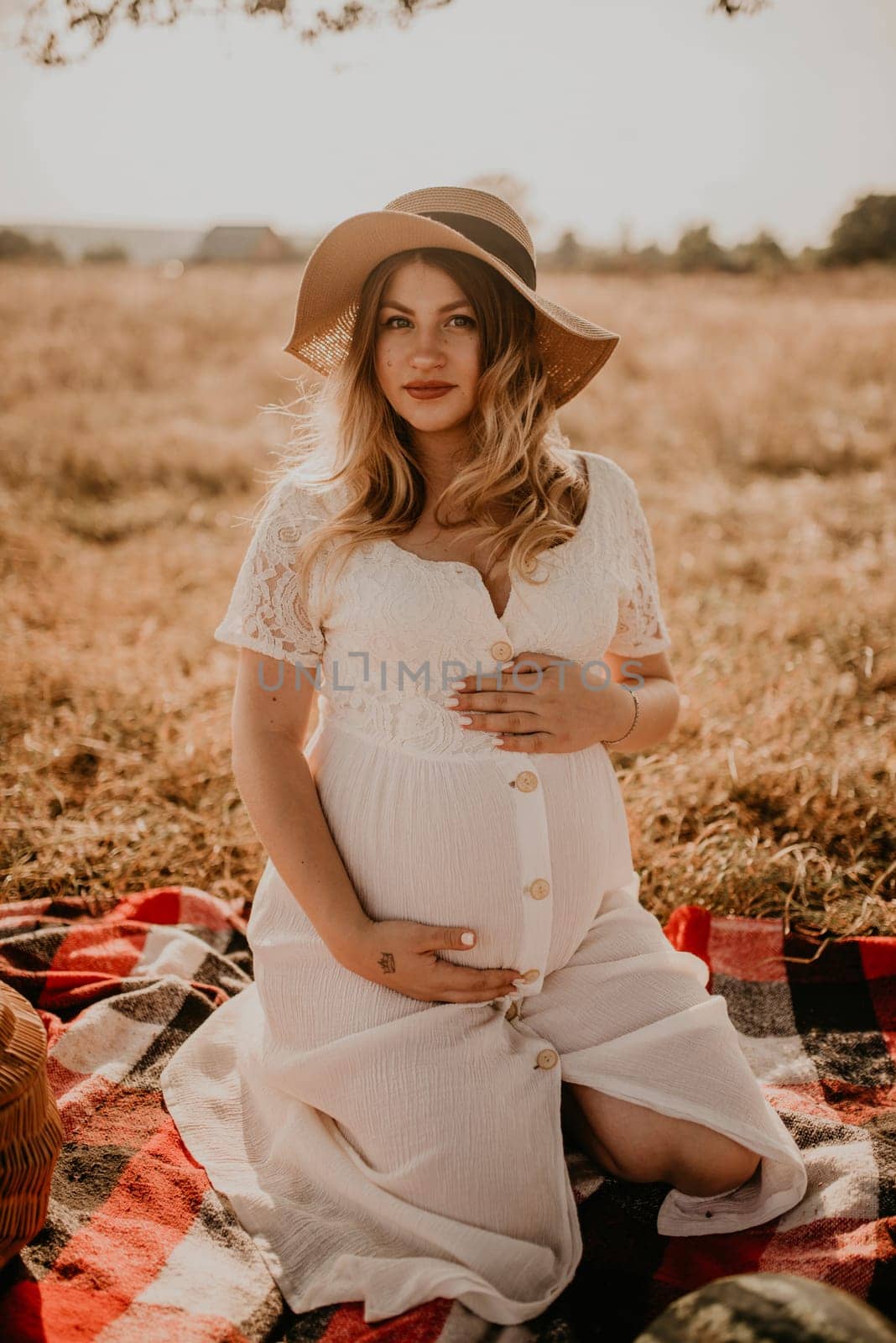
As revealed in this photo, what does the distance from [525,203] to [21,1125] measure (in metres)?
11.5

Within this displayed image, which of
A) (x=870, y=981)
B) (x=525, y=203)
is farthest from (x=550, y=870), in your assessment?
(x=525, y=203)

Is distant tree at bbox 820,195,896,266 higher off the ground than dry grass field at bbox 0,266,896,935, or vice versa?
distant tree at bbox 820,195,896,266

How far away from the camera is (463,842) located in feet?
6.82

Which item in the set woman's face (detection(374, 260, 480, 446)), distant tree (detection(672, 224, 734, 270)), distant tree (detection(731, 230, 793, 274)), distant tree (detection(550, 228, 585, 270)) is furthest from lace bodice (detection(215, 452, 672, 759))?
distant tree (detection(550, 228, 585, 270))

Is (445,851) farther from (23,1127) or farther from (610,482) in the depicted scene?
(610,482)

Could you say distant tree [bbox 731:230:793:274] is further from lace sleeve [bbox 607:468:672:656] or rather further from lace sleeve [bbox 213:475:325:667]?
lace sleeve [bbox 213:475:325:667]

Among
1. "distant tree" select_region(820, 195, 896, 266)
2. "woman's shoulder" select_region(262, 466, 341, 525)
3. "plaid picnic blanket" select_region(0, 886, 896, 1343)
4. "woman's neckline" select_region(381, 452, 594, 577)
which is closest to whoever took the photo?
"plaid picnic blanket" select_region(0, 886, 896, 1343)

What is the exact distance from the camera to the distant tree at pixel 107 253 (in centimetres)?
2047

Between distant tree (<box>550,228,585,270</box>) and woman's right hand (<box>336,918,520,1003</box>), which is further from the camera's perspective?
distant tree (<box>550,228,585,270</box>)

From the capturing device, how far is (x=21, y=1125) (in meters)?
1.66

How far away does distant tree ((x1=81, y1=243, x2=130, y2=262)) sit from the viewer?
20466 millimetres

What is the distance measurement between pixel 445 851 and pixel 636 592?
833 millimetres

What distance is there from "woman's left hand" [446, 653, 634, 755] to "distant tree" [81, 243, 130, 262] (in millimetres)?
21093

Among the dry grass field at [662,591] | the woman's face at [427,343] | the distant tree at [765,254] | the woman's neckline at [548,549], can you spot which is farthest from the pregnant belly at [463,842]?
the distant tree at [765,254]
